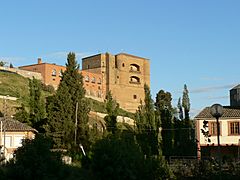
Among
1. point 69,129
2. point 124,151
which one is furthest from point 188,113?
point 124,151

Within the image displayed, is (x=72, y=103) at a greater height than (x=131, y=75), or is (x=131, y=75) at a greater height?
(x=131, y=75)

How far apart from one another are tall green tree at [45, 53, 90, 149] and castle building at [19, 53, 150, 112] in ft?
135

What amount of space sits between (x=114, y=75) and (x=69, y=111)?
50.6 metres

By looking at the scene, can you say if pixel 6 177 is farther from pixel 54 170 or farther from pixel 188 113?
pixel 188 113

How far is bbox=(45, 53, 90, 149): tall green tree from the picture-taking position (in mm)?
44875

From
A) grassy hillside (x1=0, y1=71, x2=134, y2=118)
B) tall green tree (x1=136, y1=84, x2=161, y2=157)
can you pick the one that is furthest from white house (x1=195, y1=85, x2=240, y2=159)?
grassy hillside (x1=0, y1=71, x2=134, y2=118)

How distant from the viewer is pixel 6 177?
14766 millimetres

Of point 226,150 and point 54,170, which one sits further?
point 226,150

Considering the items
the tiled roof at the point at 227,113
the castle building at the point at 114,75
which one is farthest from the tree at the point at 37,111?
the castle building at the point at 114,75

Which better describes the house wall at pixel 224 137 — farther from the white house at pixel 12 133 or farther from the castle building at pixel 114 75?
the castle building at pixel 114 75

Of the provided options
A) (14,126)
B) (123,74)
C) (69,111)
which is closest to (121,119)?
(123,74)

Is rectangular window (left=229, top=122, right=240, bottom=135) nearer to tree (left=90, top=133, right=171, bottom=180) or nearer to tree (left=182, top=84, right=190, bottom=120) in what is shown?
tree (left=182, top=84, right=190, bottom=120)

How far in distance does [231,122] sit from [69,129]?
15.8 meters

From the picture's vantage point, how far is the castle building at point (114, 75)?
9300cm
